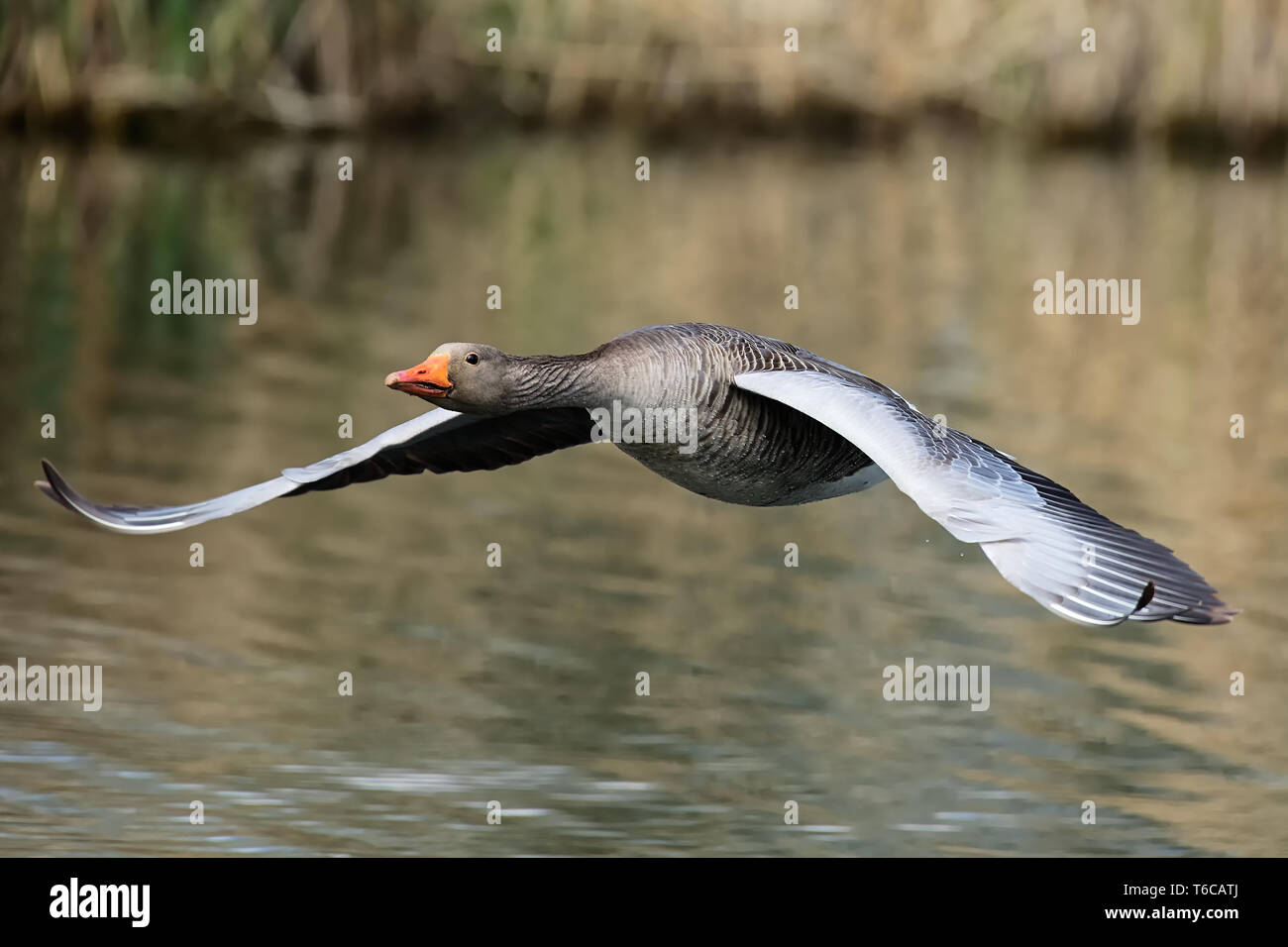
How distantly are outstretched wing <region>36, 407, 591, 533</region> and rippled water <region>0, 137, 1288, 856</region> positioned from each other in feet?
5.76

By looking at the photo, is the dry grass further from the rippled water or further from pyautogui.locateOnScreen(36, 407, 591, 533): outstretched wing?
pyautogui.locateOnScreen(36, 407, 591, 533): outstretched wing

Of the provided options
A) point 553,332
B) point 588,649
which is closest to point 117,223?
point 553,332

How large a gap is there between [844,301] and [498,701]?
15405 millimetres

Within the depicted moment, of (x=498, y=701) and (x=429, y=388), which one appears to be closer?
(x=429, y=388)

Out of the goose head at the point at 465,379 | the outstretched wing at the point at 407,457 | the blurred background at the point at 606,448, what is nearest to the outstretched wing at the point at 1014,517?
the goose head at the point at 465,379

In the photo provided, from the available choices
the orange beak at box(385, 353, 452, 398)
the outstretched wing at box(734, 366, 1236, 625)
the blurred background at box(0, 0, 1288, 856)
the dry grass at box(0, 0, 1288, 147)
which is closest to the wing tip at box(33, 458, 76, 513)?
the orange beak at box(385, 353, 452, 398)

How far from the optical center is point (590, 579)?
1545 cm

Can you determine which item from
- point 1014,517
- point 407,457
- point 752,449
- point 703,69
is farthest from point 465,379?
point 703,69

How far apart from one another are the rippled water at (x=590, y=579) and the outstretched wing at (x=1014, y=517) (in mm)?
2641

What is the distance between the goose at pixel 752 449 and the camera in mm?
8047

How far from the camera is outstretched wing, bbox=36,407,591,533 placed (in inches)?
367

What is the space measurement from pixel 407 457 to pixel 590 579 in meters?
5.32

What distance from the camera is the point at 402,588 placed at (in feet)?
49.5

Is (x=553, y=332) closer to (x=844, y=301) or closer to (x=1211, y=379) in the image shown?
(x=844, y=301)
